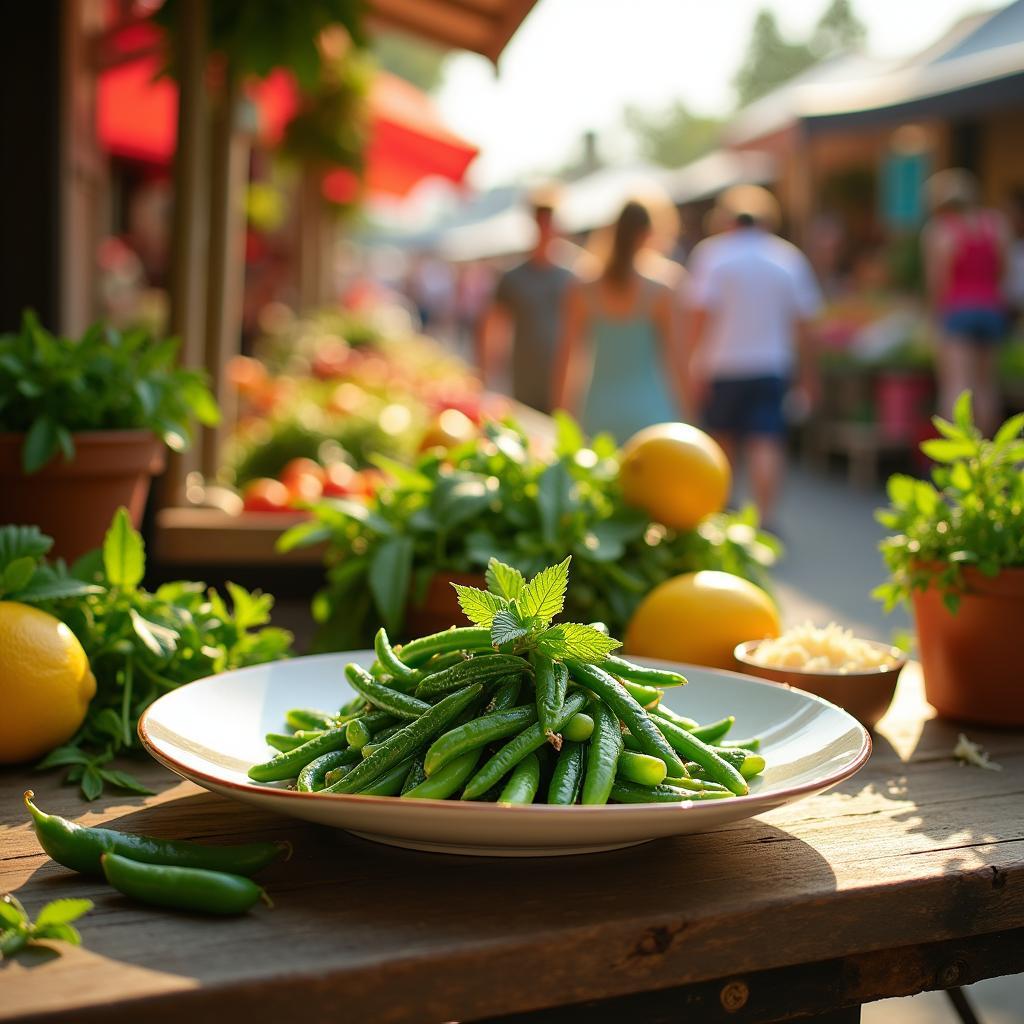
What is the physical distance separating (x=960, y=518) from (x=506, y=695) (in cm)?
85

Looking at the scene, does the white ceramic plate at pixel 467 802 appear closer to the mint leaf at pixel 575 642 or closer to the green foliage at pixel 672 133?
the mint leaf at pixel 575 642

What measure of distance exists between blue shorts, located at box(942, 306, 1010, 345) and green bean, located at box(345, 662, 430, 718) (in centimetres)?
941

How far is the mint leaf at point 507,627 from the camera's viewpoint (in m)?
1.18

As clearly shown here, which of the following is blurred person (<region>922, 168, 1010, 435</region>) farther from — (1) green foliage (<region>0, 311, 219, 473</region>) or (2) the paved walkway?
(1) green foliage (<region>0, 311, 219, 473</region>)

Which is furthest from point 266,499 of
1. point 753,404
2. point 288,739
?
point 753,404

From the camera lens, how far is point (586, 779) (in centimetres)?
116

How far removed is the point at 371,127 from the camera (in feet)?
34.0

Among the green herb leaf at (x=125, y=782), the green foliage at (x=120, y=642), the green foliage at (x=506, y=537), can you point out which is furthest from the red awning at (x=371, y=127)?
the green herb leaf at (x=125, y=782)

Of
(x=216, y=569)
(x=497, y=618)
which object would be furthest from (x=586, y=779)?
(x=216, y=569)

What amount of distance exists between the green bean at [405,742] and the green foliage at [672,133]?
69853 mm

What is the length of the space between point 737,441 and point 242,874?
7015mm

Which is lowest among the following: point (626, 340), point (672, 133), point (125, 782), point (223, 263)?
point (125, 782)

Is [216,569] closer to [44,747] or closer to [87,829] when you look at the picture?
[44,747]

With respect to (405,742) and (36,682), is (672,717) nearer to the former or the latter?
(405,742)
